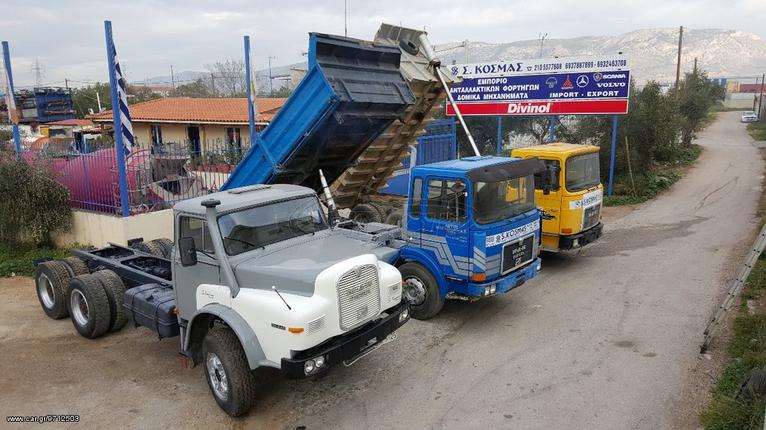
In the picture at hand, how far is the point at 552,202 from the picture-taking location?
374 inches

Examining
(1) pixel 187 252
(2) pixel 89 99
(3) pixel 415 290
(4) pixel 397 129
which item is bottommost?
(3) pixel 415 290

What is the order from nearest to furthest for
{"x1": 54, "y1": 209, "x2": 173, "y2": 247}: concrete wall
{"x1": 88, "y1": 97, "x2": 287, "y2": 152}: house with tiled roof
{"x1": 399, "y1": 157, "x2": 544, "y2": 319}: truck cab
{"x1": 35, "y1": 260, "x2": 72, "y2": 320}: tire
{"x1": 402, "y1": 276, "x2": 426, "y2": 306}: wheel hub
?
{"x1": 399, "y1": 157, "x2": 544, "y2": 319}: truck cab, {"x1": 402, "y1": 276, "x2": 426, "y2": 306}: wheel hub, {"x1": 35, "y1": 260, "x2": 72, "y2": 320}: tire, {"x1": 54, "y1": 209, "x2": 173, "y2": 247}: concrete wall, {"x1": 88, "y1": 97, "x2": 287, "y2": 152}: house with tiled roof

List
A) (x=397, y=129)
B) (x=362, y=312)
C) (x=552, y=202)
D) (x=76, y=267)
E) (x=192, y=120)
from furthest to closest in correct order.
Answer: (x=192, y=120)
(x=397, y=129)
(x=552, y=202)
(x=76, y=267)
(x=362, y=312)

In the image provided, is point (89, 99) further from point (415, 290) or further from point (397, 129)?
point (415, 290)

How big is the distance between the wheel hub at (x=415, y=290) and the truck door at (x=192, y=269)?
3055 millimetres

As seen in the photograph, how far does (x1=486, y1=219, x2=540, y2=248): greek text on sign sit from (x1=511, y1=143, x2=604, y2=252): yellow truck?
5.24 ft

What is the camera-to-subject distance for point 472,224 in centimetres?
691

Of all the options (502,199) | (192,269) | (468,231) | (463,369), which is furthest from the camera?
(502,199)

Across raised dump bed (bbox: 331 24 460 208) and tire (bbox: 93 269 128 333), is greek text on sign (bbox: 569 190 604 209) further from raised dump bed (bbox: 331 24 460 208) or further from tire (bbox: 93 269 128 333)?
tire (bbox: 93 269 128 333)

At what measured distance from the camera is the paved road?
17.3 ft

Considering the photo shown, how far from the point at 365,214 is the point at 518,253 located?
171 inches

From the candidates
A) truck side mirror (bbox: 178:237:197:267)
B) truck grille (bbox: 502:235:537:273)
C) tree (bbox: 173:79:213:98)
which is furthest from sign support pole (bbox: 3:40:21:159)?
tree (bbox: 173:79:213:98)

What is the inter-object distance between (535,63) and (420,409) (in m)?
14.1

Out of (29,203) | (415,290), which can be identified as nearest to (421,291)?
(415,290)
